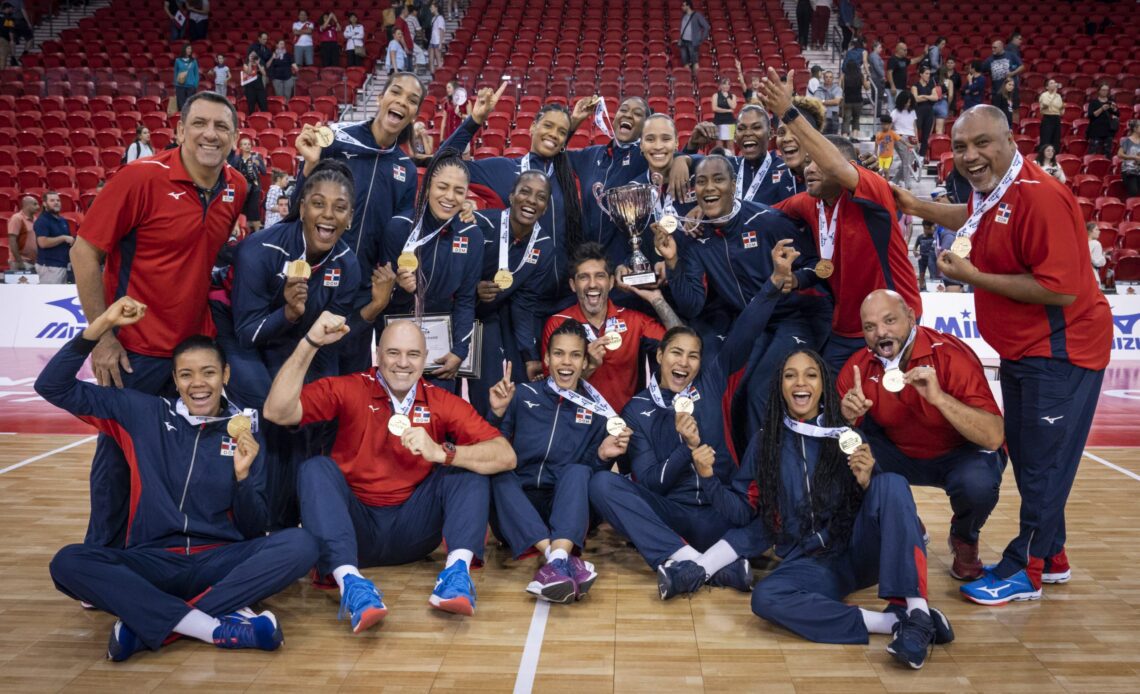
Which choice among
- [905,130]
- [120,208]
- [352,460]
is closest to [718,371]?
[352,460]

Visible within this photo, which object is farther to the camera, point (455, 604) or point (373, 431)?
point (373, 431)

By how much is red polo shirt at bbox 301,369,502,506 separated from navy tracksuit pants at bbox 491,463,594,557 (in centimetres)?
27

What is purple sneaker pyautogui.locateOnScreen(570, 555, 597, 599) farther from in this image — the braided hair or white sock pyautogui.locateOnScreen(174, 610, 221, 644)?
white sock pyautogui.locateOnScreen(174, 610, 221, 644)

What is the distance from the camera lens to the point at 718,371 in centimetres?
493

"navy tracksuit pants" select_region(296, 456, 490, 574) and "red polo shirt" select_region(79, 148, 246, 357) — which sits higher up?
"red polo shirt" select_region(79, 148, 246, 357)

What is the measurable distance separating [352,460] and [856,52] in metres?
13.0

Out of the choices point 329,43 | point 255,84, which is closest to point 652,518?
point 255,84

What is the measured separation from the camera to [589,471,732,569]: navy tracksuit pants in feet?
14.2

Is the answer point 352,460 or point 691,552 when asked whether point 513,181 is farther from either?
point 691,552

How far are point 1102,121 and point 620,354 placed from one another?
13417mm

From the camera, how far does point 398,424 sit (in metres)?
4.14

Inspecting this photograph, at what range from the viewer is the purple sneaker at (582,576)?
4.14 metres

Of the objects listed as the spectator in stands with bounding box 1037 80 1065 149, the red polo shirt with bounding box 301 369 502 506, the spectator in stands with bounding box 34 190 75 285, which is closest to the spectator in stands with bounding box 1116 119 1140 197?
the spectator in stands with bounding box 1037 80 1065 149

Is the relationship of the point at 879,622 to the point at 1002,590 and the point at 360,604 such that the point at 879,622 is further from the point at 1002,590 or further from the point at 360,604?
the point at 360,604
